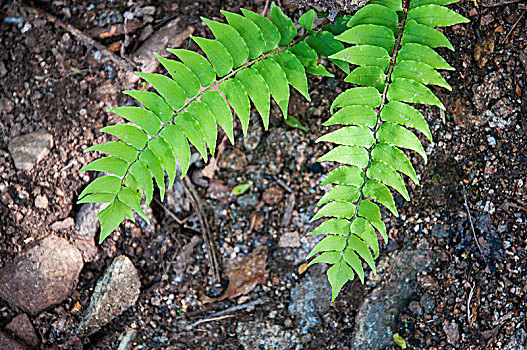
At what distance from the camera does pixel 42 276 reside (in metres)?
2.72

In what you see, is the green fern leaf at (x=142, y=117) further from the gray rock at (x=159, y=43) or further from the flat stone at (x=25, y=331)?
the flat stone at (x=25, y=331)

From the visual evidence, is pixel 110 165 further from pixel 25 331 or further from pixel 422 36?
pixel 422 36

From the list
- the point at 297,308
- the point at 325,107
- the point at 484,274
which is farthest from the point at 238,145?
the point at 484,274

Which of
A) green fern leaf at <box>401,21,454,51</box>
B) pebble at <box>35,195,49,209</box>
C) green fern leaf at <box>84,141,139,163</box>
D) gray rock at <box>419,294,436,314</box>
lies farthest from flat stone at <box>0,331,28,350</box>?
green fern leaf at <box>401,21,454,51</box>

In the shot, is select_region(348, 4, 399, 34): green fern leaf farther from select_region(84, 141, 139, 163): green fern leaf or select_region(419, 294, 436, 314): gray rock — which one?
select_region(419, 294, 436, 314): gray rock

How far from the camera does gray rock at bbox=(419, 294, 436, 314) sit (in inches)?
99.2

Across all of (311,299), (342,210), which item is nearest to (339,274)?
(342,210)

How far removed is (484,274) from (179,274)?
174 centimetres

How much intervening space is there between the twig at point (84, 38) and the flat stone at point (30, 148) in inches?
25.1

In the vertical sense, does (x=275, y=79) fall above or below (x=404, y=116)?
above

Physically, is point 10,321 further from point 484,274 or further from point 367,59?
point 484,274

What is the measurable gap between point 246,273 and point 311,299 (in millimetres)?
415

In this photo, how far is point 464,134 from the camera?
2590 millimetres

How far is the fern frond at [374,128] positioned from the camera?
2049mm
